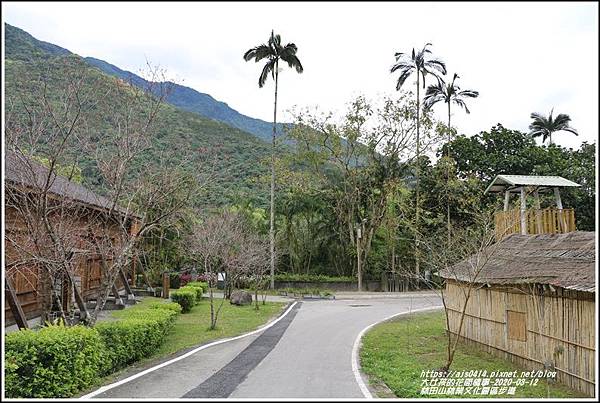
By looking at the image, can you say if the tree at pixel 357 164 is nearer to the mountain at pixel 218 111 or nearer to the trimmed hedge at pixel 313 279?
the trimmed hedge at pixel 313 279

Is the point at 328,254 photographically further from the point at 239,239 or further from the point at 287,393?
the point at 287,393

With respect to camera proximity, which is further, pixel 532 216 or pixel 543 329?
pixel 532 216

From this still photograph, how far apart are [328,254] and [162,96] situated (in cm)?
3032

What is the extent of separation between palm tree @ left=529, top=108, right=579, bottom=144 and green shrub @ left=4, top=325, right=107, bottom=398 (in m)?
43.1

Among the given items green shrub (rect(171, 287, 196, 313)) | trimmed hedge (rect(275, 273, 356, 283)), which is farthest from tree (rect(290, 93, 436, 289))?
green shrub (rect(171, 287, 196, 313))

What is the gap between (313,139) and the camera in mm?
38969

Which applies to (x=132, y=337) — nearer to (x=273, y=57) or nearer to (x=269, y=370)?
(x=269, y=370)

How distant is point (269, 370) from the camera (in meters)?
11.1

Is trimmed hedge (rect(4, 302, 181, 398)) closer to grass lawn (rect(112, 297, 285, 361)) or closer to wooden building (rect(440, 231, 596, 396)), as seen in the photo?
grass lawn (rect(112, 297, 285, 361))

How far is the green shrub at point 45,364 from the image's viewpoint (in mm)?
7926

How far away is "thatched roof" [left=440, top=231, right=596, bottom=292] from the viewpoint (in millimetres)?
10211

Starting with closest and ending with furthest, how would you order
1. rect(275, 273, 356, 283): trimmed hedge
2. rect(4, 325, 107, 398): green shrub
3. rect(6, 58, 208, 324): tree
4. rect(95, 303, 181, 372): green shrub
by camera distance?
rect(4, 325, 107, 398): green shrub → rect(95, 303, 181, 372): green shrub → rect(6, 58, 208, 324): tree → rect(275, 273, 356, 283): trimmed hedge

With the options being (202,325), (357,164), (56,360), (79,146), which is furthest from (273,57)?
(56,360)

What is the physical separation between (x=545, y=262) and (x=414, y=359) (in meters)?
3.72
